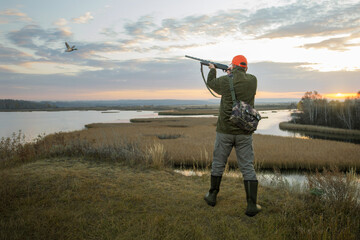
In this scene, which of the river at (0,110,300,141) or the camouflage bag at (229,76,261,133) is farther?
the river at (0,110,300,141)

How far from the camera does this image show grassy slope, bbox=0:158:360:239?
394 cm

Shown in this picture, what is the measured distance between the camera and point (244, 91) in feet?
14.8

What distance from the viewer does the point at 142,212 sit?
467cm

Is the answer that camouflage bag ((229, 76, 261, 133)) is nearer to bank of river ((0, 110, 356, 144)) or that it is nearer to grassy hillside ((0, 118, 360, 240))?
grassy hillside ((0, 118, 360, 240))

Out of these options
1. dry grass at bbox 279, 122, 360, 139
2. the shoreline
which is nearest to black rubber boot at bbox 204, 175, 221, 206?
the shoreline

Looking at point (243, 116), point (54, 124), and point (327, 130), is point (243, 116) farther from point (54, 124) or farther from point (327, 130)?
point (54, 124)

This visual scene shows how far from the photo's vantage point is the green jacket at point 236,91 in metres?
4.51

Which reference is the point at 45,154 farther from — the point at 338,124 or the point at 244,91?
the point at 338,124

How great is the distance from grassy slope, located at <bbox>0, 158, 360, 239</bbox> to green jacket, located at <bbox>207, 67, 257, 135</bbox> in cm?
165

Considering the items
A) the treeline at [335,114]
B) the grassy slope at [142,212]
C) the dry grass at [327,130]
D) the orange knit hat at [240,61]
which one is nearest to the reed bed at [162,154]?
the grassy slope at [142,212]

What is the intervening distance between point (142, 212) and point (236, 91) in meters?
2.92

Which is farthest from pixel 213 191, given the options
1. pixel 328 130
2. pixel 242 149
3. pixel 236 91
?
pixel 328 130

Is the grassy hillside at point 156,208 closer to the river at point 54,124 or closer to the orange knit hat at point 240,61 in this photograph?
the orange knit hat at point 240,61

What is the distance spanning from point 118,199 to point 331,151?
17608 mm
